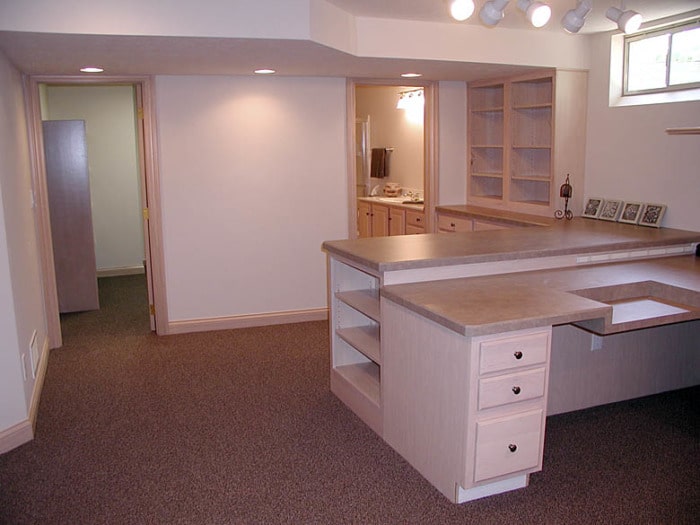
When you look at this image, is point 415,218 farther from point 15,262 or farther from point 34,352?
point 15,262

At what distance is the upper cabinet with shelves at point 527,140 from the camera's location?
5.01 meters

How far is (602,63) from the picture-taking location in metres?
4.90

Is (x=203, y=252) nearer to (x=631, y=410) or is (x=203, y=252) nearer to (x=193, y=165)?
(x=193, y=165)

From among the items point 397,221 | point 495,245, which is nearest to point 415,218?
point 397,221

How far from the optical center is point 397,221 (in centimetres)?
691

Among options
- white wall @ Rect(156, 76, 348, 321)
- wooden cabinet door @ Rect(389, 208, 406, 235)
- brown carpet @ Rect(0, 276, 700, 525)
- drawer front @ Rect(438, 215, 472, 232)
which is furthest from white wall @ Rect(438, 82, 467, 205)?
brown carpet @ Rect(0, 276, 700, 525)

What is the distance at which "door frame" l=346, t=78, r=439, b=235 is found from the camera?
5.42 metres

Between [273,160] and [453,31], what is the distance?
174cm

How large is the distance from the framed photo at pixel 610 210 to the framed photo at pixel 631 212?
0.04 m

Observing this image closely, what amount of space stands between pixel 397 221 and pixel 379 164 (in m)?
1.37

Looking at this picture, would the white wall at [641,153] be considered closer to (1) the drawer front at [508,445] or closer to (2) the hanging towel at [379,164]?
(1) the drawer front at [508,445]

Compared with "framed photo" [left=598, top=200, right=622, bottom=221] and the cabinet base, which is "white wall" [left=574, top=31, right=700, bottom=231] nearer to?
"framed photo" [left=598, top=200, right=622, bottom=221]

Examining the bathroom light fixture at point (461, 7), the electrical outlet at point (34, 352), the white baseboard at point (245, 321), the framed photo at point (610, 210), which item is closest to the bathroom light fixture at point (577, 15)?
the bathroom light fixture at point (461, 7)

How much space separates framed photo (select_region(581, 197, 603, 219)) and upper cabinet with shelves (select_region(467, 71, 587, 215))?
0.27ft
